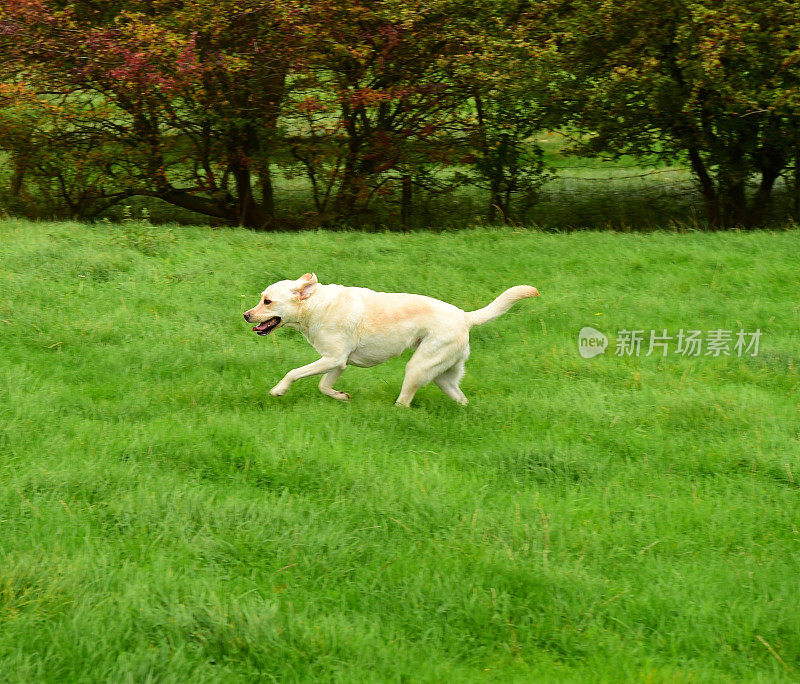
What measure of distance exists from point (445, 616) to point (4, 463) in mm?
3364

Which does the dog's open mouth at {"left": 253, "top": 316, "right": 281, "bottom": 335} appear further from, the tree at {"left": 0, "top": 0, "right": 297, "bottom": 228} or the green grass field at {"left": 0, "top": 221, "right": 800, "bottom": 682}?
the tree at {"left": 0, "top": 0, "right": 297, "bottom": 228}

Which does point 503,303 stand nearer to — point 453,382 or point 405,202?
point 453,382

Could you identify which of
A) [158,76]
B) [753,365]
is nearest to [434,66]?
[158,76]

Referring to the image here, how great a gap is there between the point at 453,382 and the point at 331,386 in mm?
1115

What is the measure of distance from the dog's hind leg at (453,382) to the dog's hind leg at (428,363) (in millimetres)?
269

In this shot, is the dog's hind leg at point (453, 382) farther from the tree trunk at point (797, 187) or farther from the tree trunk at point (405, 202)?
the tree trunk at point (797, 187)

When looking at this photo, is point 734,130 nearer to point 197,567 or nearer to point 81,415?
point 81,415

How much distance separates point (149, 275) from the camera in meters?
11.0

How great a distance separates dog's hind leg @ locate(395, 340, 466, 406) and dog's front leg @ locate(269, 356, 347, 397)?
25.1 inches

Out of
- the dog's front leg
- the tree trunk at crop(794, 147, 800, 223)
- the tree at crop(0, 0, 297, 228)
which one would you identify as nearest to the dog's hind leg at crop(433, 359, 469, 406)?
the dog's front leg

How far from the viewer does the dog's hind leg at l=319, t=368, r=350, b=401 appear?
753 centimetres

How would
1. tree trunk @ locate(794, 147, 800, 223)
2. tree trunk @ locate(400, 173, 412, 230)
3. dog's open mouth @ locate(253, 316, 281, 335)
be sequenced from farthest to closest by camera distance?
tree trunk @ locate(400, 173, 412, 230) < tree trunk @ locate(794, 147, 800, 223) < dog's open mouth @ locate(253, 316, 281, 335)

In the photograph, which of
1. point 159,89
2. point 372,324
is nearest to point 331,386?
point 372,324

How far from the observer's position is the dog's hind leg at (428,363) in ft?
24.0
